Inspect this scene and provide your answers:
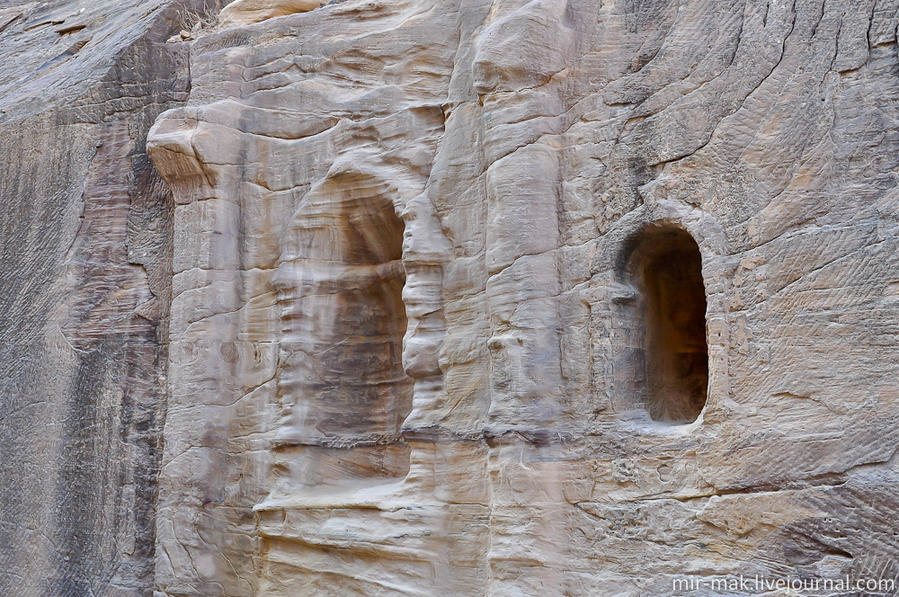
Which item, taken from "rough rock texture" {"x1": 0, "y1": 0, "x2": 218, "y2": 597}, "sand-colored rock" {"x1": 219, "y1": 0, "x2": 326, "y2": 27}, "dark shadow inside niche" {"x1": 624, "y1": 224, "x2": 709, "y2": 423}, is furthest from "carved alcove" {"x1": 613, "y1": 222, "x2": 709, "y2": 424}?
"sand-colored rock" {"x1": 219, "y1": 0, "x2": 326, "y2": 27}

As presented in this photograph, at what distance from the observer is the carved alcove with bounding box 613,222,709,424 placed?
529 centimetres

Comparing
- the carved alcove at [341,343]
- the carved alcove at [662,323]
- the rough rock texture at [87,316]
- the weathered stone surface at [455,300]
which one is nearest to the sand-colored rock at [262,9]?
the weathered stone surface at [455,300]

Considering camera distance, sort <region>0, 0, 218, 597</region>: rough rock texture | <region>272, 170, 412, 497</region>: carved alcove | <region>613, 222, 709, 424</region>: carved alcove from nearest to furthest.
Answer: <region>613, 222, 709, 424</region>: carved alcove, <region>272, 170, 412, 497</region>: carved alcove, <region>0, 0, 218, 597</region>: rough rock texture

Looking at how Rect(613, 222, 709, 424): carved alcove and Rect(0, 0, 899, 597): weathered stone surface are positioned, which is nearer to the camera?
Rect(0, 0, 899, 597): weathered stone surface

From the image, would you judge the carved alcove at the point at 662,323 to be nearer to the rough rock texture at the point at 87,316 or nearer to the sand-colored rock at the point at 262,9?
the rough rock texture at the point at 87,316

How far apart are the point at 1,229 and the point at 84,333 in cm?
133

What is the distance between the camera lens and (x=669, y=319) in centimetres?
570

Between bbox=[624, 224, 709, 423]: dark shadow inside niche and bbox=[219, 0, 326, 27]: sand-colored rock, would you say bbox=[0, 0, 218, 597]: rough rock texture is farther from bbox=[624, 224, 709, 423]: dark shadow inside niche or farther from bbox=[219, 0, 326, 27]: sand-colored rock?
bbox=[624, 224, 709, 423]: dark shadow inside niche

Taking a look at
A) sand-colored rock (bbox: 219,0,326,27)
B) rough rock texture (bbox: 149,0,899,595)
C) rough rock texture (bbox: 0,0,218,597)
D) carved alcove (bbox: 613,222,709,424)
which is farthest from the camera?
sand-colored rock (bbox: 219,0,326,27)

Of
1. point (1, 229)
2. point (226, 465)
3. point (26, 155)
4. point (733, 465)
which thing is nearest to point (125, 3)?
point (26, 155)

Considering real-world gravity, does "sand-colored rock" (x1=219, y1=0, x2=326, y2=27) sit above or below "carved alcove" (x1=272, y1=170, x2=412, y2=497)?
above

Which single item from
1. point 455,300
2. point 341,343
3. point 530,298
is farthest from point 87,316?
point 530,298

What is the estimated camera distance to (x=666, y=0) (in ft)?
17.9

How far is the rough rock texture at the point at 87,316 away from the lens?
711cm
